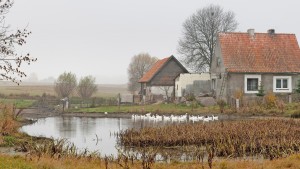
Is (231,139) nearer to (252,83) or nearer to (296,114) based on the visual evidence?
(296,114)

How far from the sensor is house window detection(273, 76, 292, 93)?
1716 inches

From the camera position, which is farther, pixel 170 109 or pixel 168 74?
pixel 168 74

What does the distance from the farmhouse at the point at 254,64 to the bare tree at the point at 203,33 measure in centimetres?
1171

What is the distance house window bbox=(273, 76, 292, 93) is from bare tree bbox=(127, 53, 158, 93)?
4096 centimetres

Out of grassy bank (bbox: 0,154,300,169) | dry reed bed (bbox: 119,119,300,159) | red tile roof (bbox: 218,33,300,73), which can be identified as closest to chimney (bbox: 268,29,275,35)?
red tile roof (bbox: 218,33,300,73)

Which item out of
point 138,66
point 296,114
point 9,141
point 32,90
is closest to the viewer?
point 9,141

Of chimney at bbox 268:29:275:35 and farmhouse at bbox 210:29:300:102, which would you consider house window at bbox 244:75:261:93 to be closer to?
farmhouse at bbox 210:29:300:102

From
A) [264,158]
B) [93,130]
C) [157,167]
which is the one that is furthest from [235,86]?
[157,167]

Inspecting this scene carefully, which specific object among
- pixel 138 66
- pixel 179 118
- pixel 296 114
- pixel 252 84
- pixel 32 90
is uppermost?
pixel 138 66

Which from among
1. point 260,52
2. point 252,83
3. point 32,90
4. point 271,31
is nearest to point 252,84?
point 252,83

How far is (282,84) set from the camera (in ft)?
144

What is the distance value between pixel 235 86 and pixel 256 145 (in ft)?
86.8

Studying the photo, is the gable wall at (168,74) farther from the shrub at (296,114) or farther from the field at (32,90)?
the field at (32,90)

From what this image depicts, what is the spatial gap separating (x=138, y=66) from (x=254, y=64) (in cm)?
4400
